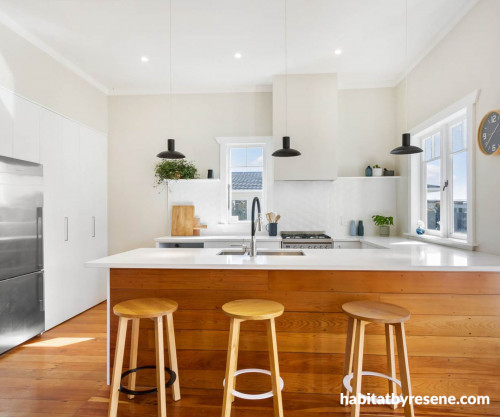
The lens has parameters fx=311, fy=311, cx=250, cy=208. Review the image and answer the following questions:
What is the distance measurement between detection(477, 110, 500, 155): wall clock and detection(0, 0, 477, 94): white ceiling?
1084mm

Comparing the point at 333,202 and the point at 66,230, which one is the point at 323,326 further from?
the point at 66,230

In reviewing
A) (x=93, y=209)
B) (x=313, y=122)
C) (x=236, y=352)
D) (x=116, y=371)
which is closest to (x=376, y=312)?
(x=236, y=352)

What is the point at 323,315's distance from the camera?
214 centimetres

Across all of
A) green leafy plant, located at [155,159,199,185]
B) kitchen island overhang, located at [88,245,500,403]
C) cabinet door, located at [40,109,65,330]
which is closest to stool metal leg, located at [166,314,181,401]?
kitchen island overhang, located at [88,245,500,403]

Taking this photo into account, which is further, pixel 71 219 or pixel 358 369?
pixel 71 219

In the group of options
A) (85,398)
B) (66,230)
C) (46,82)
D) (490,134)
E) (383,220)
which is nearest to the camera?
(85,398)

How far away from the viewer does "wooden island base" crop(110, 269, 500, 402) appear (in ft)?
6.75

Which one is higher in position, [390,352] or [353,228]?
[353,228]

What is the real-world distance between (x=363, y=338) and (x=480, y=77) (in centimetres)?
244

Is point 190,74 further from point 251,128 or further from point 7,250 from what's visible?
point 7,250

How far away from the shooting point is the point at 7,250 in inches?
113

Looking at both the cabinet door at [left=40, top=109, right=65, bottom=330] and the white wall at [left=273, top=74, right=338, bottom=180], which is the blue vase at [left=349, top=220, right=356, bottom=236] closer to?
the white wall at [left=273, top=74, right=338, bottom=180]

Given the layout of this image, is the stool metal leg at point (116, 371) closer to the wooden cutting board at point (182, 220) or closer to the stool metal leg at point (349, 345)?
the stool metal leg at point (349, 345)

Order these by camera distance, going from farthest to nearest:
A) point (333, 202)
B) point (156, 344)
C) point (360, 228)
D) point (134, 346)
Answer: point (333, 202) → point (360, 228) → point (134, 346) → point (156, 344)
